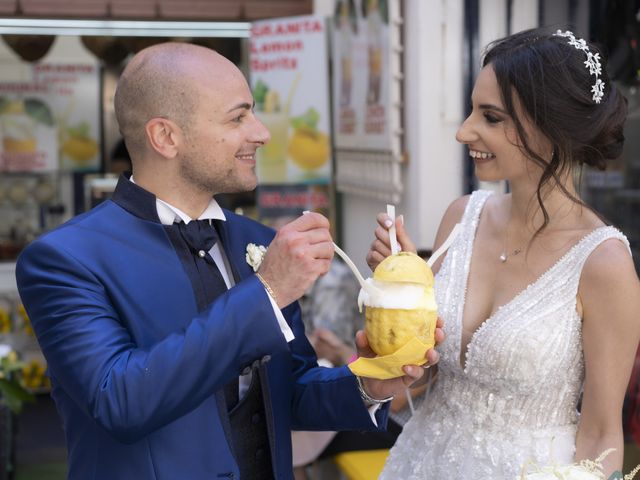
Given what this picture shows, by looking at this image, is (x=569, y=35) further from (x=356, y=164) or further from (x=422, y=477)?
(x=356, y=164)

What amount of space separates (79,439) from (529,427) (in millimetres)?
1252

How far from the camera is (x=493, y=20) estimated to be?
15.9 ft

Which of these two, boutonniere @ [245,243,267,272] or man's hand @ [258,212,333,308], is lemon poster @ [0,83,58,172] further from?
man's hand @ [258,212,333,308]

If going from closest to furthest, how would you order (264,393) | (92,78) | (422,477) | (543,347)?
(264,393)
(543,347)
(422,477)
(92,78)

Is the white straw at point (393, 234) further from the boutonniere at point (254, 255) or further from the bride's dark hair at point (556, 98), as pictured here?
the bride's dark hair at point (556, 98)

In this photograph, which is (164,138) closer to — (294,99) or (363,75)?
(363,75)

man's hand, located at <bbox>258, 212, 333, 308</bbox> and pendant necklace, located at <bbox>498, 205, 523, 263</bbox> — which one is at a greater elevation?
man's hand, located at <bbox>258, 212, 333, 308</bbox>

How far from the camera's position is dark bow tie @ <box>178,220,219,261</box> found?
2195mm

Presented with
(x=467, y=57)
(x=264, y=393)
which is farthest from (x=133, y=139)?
(x=467, y=57)

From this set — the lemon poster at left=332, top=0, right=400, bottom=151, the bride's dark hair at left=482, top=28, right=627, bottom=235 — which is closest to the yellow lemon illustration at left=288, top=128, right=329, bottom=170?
the lemon poster at left=332, top=0, right=400, bottom=151

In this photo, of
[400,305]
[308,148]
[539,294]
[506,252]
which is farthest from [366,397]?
[308,148]

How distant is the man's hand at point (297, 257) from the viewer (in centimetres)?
192

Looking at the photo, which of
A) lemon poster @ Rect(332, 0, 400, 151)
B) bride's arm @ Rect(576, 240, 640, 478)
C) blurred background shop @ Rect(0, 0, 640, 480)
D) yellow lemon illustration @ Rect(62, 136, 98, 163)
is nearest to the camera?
bride's arm @ Rect(576, 240, 640, 478)

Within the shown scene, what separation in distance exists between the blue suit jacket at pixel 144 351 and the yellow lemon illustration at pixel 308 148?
13.4ft
